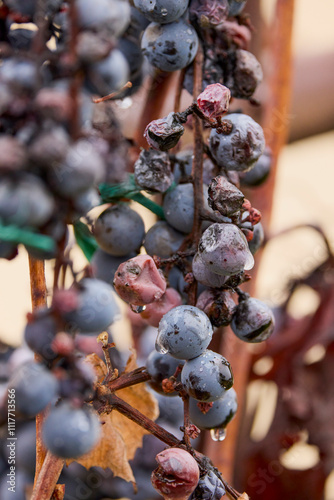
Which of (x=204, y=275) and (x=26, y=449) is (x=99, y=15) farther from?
(x=26, y=449)

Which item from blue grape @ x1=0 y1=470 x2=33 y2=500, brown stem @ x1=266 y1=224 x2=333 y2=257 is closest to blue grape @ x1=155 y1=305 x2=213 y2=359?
blue grape @ x1=0 y1=470 x2=33 y2=500

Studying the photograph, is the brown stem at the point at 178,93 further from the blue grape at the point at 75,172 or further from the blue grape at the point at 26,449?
the blue grape at the point at 26,449

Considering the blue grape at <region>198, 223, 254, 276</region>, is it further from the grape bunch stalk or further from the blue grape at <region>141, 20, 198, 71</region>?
the blue grape at <region>141, 20, 198, 71</region>

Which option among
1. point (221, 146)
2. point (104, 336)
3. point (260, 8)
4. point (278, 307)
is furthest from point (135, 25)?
point (278, 307)

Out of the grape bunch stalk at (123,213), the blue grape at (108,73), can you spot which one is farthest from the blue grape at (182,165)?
the blue grape at (108,73)

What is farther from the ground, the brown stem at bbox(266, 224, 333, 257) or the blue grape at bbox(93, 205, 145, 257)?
the blue grape at bbox(93, 205, 145, 257)

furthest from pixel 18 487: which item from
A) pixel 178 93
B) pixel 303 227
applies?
pixel 303 227
